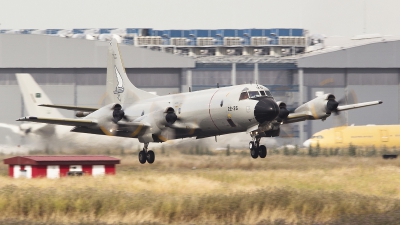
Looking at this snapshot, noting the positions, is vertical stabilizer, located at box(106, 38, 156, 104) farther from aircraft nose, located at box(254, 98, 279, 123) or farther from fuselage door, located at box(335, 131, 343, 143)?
fuselage door, located at box(335, 131, 343, 143)

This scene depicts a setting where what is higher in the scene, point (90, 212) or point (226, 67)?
point (226, 67)

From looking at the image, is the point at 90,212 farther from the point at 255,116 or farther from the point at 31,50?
the point at 31,50

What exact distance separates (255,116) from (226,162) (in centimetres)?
1306

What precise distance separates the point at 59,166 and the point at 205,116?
9172 millimetres

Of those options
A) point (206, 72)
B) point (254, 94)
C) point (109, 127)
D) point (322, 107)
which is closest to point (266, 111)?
point (254, 94)

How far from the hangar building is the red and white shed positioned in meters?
39.4

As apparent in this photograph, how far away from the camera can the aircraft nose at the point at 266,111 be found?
32.5 m

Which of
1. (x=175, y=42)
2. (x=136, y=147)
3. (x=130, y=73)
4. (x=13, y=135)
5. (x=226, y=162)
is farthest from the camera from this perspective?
(x=175, y=42)

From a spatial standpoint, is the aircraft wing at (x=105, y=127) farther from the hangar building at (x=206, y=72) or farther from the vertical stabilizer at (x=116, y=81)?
the hangar building at (x=206, y=72)

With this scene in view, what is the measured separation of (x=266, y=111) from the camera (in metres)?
32.6

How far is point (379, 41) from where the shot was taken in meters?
83.6

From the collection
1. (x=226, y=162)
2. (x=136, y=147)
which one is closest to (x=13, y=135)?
(x=136, y=147)

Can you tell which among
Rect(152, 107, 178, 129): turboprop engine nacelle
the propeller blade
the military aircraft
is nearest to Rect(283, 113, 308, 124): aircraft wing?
the military aircraft

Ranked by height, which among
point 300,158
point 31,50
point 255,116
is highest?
point 31,50
